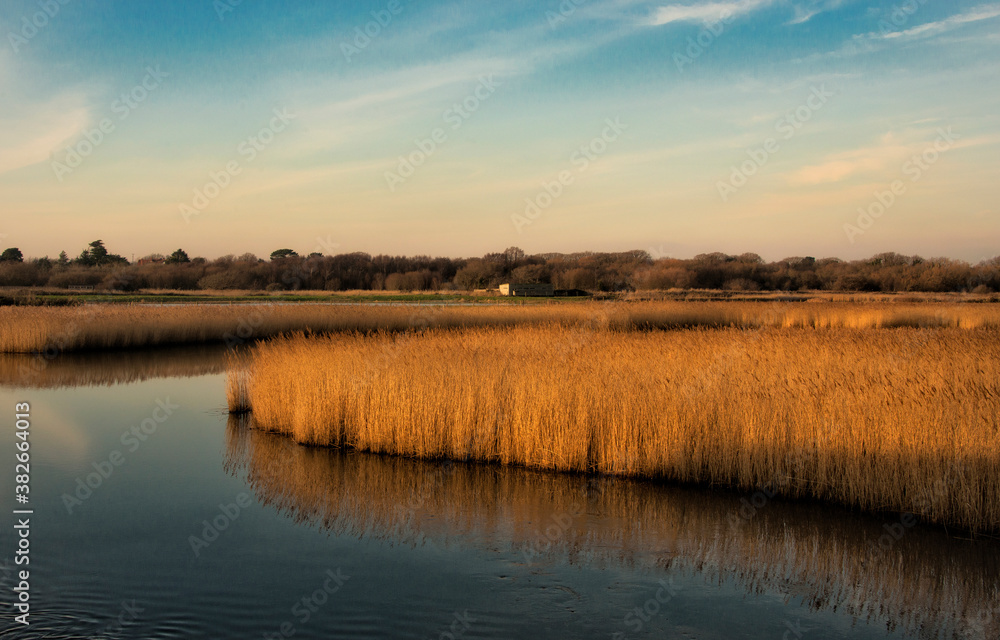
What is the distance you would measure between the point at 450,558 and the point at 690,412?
3.94 m

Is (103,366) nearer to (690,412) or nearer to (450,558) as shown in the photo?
(450,558)

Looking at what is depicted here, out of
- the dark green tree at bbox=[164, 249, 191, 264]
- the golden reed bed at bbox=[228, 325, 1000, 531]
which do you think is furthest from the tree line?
the golden reed bed at bbox=[228, 325, 1000, 531]

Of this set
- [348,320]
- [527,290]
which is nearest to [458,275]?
[527,290]

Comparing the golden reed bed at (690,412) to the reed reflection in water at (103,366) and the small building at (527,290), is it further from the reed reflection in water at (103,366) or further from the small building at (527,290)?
the small building at (527,290)

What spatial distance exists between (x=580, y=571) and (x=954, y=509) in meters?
4.03

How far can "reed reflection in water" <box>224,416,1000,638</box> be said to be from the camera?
575 centimetres

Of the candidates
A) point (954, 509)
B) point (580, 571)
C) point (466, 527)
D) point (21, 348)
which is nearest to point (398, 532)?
point (466, 527)

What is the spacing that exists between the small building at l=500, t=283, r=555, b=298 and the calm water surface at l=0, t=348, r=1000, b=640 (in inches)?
2398

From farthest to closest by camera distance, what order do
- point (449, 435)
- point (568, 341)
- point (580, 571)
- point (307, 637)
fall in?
point (568, 341) → point (449, 435) → point (580, 571) → point (307, 637)

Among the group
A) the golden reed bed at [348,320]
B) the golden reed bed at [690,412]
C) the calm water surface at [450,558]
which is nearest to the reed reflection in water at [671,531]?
the calm water surface at [450,558]

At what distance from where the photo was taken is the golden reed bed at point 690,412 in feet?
25.1

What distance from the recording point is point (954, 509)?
7242 millimetres

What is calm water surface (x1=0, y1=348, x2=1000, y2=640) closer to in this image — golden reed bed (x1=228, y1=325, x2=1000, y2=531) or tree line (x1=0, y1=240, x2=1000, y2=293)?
golden reed bed (x1=228, y1=325, x2=1000, y2=531)

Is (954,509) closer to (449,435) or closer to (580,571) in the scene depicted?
(580,571)
